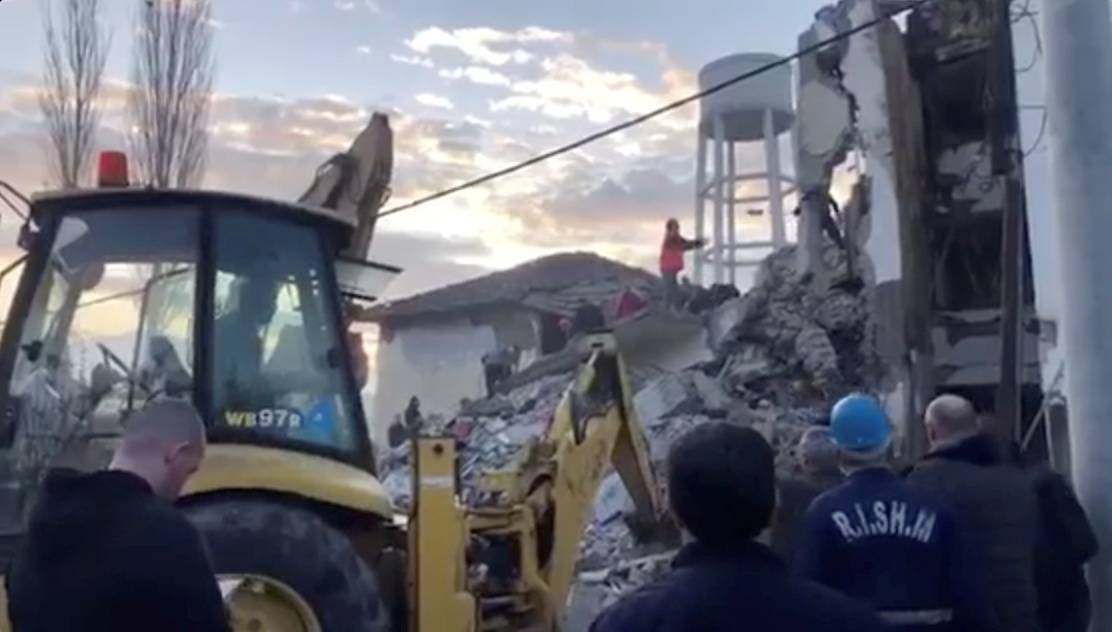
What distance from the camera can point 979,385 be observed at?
523 inches

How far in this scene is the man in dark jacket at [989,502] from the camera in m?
4.99

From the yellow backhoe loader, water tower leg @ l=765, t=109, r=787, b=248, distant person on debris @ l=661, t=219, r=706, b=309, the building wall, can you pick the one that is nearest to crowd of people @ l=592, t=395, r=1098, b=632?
the yellow backhoe loader

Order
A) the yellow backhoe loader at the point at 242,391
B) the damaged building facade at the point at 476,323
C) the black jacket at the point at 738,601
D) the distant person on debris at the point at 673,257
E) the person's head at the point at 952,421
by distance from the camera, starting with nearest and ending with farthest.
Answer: the black jacket at the point at 738,601, the person's head at the point at 952,421, the yellow backhoe loader at the point at 242,391, the distant person on debris at the point at 673,257, the damaged building facade at the point at 476,323

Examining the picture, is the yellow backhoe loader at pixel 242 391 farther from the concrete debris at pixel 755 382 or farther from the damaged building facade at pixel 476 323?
the damaged building facade at pixel 476 323

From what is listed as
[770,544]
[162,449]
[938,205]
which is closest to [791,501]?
[770,544]

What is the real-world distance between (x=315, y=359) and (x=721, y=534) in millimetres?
4205

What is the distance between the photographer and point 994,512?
507 centimetres

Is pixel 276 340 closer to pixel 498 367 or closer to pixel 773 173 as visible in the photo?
pixel 498 367

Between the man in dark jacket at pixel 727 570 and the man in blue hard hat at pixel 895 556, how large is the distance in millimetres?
1693

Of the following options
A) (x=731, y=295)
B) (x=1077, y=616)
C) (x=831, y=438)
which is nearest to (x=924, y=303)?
(x=1077, y=616)

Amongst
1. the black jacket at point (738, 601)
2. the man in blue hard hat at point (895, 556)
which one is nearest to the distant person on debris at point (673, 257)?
the man in blue hard hat at point (895, 556)

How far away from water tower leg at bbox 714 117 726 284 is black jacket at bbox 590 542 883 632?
23506 millimetres

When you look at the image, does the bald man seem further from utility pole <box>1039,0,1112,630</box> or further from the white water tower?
the white water tower

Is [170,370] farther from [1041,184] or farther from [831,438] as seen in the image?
[1041,184]
